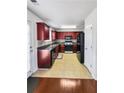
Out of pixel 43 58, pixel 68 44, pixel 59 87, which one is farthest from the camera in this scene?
pixel 68 44

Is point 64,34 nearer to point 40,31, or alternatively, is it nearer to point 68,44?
point 68,44

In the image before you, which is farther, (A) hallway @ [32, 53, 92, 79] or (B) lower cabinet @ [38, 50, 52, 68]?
(B) lower cabinet @ [38, 50, 52, 68]

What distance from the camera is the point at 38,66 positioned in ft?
20.4

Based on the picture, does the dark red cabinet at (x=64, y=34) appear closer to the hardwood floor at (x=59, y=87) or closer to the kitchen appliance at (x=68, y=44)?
the kitchen appliance at (x=68, y=44)

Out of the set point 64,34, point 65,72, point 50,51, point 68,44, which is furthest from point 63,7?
point 64,34

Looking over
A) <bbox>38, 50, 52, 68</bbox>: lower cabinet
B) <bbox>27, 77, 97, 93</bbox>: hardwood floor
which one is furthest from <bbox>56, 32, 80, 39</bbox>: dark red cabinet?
<bbox>27, 77, 97, 93</bbox>: hardwood floor

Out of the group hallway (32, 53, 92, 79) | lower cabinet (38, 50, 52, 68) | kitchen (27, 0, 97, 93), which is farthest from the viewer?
lower cabinet (38, 50, 52, 68)

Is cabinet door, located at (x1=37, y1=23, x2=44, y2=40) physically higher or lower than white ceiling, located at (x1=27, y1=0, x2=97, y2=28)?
lower

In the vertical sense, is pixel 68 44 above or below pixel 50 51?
above

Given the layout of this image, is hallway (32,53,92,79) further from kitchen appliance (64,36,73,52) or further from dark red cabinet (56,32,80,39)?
dark red cabinet (56,32,80,39)

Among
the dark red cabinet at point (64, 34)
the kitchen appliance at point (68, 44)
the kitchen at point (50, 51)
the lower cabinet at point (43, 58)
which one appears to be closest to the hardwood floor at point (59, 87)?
the kitchen at point (50, 51)
